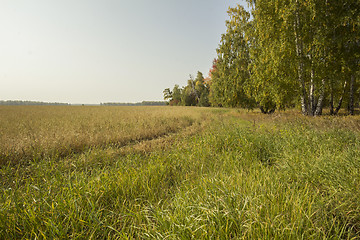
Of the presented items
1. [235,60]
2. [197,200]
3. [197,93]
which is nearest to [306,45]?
[235,60]

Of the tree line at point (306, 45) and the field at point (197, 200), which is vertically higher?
the tree line at point (306, 45)

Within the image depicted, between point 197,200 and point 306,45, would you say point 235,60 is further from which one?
point 197,200

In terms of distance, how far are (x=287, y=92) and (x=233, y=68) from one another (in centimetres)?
654

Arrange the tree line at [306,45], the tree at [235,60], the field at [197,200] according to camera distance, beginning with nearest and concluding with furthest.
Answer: the field at [197,200]
the tree line at [306,45]
the tree at [235,60]

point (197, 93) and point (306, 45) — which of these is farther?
point (197, 93)

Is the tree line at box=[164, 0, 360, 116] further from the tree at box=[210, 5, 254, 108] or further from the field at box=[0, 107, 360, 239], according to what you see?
the field at box=[0, 107, 360, 239]

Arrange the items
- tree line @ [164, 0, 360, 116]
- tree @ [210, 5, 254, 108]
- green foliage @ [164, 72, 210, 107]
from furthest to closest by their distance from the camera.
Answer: green foliage @ [164, 72, 210, 107] → tree @ [210, 5, 254, 108] → tree line @ [164, 0, 360, 116]

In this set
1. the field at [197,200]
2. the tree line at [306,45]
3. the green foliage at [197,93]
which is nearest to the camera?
the field at [197,200]

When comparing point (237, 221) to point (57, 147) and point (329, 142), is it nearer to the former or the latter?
point (329, 142)

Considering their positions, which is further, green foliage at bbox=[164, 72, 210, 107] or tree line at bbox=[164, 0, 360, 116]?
green foliage at bbox=[164, 72, 210, 107]

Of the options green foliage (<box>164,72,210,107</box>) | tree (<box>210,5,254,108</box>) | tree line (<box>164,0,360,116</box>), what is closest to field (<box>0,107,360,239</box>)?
tree line (<box>164,0,360,116</box>)

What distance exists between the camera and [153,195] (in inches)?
102

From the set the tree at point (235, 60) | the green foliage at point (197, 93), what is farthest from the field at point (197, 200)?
the green foliage at point (197, 93)

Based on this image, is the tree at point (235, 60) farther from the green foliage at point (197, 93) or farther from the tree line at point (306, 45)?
the green foliage at point (197, 93)
